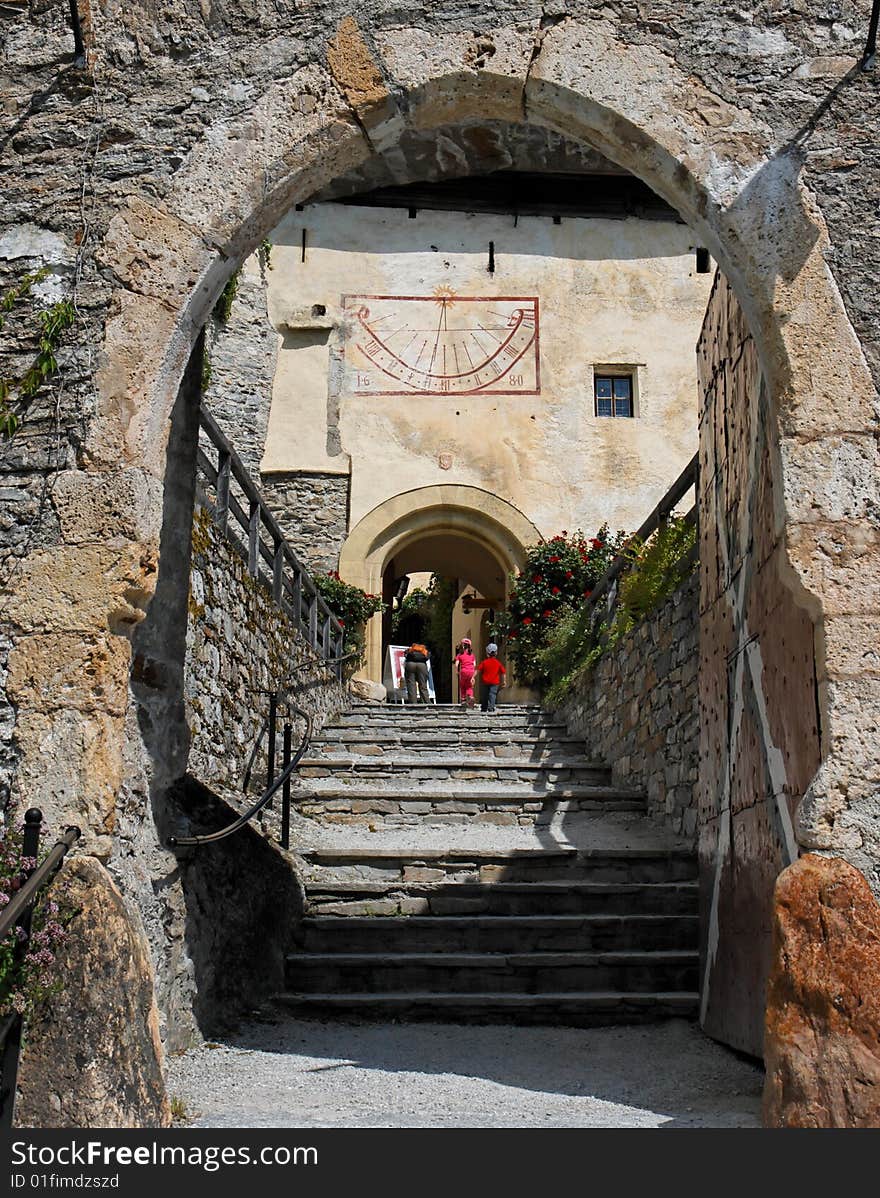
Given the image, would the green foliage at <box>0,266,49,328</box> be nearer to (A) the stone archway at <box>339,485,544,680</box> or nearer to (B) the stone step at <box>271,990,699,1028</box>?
(B) the stone step at <box>271,990,699,1028</box>

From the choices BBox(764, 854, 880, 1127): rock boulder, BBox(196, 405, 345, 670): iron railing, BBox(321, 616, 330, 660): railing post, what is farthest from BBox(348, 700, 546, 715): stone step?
BBox(764, 854, 880, 1127): rock boulder

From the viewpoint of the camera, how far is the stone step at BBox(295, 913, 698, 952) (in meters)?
5.79

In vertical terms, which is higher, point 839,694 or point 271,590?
point 271,590

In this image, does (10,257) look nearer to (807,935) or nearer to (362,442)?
(807,935)

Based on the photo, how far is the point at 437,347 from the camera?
1562 cm

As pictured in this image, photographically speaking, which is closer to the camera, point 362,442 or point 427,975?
point 427,975

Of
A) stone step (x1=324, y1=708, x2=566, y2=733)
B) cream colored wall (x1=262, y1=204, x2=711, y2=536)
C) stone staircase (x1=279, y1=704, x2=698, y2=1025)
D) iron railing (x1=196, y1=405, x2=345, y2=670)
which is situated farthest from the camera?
cream colored wall (x1=262, y1=204, x2=711, y2=536)

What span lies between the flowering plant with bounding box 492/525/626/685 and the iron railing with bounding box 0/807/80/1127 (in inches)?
430

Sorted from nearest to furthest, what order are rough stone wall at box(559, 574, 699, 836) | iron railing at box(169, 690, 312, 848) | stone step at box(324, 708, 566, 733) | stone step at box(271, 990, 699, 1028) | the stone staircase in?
iron railing at box(169, 690, 312, 848)
stone step at box(271, 990, 699, 1028)
the stone staircase
rough stone wall at box(559, 574, 699, 836)
stone step at box(324, 708, 566, 733)

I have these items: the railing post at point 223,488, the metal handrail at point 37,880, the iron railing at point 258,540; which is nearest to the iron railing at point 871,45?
the iron railing at point 258,540

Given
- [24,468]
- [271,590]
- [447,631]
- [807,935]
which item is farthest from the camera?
[447,631]
